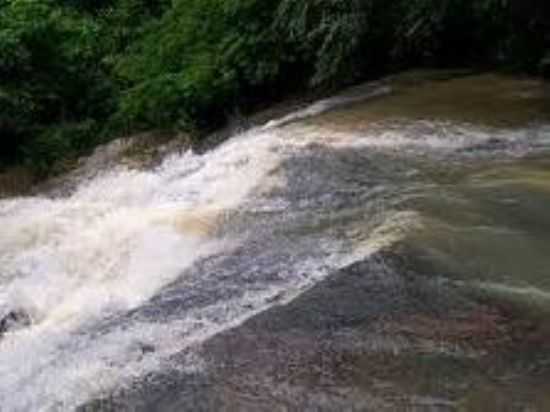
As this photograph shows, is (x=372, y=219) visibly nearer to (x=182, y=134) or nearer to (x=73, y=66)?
(x=182, y=134)

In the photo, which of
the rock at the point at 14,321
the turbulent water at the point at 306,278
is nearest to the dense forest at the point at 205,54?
the turbulent water at the point at 306,278

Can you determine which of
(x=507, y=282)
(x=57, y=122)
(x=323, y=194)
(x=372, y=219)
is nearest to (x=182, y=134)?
(x=57, y=122)

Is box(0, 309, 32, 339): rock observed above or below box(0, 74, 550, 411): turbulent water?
below

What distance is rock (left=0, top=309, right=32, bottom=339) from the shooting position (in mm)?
7277

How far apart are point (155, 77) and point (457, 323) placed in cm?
970

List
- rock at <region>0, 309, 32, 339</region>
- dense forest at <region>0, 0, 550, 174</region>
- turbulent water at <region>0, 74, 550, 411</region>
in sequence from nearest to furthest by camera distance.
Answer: turbulent water at <region>0, 74, 550, 411</region> → rock at <region>0, 309, 32, 339</region> → dense forest at <region>0, 0, 550, 174</region>

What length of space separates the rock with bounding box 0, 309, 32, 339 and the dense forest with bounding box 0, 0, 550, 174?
596 centimetres

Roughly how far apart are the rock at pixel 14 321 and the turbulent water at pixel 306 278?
0.08ft

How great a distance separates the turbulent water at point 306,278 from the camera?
516cm

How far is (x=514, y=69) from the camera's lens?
12.6 metres

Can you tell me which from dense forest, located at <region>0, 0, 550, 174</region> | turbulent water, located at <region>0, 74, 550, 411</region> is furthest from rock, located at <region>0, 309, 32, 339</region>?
dense forest, located at <region>0, 0, 550, 174</region>

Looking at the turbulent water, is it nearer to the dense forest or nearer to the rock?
the rock

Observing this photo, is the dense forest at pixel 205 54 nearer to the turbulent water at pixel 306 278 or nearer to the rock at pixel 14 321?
the turbulent water at pixel 306 278

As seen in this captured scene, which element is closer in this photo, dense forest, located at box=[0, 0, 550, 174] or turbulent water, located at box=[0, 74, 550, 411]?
turbulent water, located at box=[0, 74, 550, 411]
